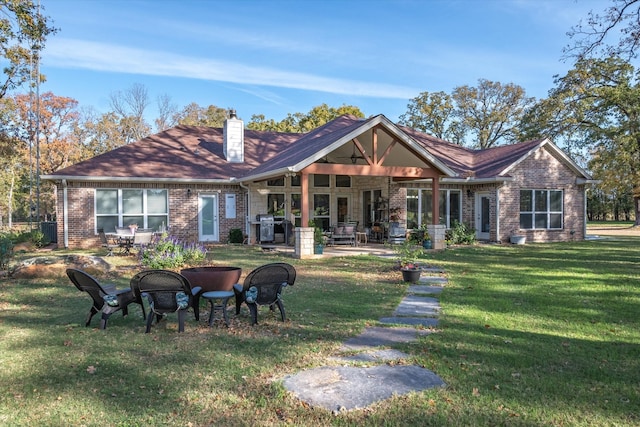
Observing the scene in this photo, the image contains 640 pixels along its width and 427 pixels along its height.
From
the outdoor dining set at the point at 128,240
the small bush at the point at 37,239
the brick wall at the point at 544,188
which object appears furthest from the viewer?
the brick wall at the point at 544,188

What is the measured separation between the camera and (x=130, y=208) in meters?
17.2

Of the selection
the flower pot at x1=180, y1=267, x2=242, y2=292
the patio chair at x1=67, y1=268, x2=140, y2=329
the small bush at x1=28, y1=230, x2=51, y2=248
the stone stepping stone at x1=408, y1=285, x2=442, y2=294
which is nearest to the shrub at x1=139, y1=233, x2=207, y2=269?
the flower pot at x1=180, y1=267, x2=242, y2=292

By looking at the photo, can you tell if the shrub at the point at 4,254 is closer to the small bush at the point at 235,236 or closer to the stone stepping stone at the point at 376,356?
the small bush at the point at 235,236

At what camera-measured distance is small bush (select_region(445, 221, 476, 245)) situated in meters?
18.3

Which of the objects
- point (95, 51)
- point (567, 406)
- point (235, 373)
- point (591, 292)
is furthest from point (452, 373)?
point (95, 51)

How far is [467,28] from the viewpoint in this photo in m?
18.4

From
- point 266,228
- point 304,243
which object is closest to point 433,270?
point 304,243

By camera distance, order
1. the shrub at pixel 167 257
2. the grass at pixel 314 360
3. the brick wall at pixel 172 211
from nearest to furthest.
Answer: the grass at pixel 314 360 < the shrub at pixel 167 257 < the brick wall at pixel 172 211

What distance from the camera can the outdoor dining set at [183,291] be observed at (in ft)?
18.2

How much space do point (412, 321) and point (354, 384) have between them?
→ 2439 millimetres

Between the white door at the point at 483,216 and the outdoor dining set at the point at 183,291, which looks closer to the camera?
the outdoor dining set at the point at 183,291

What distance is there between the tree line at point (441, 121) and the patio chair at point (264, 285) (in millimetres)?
12406

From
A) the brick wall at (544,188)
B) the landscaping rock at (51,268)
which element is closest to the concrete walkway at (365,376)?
the landscaping rock at (51,268)

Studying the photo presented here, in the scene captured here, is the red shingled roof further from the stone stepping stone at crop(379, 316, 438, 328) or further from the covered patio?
the stone stepping stone at crop(379, 316, 438, 328)
